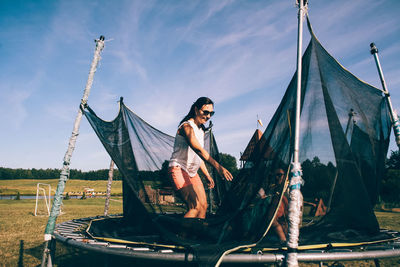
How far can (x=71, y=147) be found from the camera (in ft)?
10.1

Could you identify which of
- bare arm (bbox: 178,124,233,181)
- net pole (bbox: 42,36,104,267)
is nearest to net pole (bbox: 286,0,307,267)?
bare arm (bbox: 178,124,233,181)

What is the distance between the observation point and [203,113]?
3154 millimetres

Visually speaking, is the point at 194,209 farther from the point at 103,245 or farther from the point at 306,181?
the point at 306,181

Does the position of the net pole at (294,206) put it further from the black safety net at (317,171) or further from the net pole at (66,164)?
the net pole at (66,164)

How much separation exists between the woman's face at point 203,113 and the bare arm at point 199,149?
0.34m

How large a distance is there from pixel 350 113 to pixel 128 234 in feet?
9.99

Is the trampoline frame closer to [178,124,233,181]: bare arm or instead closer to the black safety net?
the black safety net

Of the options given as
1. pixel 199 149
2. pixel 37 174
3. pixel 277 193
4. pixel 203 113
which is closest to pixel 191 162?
pixel 199 149

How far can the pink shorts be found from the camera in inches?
113

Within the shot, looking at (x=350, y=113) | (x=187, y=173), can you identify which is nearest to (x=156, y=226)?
(x=187, y=173)

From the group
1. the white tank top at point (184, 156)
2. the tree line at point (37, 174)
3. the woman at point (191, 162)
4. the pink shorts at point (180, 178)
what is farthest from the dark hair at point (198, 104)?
the tree line at point (37, 174)

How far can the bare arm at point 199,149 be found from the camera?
2.63 meters

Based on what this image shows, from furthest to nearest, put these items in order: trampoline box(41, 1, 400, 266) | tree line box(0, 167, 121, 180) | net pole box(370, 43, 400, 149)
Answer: tree line box(0, 167, 121, 180)
net pole box(370, 43, 400, 149)
trampoline box(41, 1, 400, 266)

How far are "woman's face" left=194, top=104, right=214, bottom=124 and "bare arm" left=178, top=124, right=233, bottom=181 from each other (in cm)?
34
